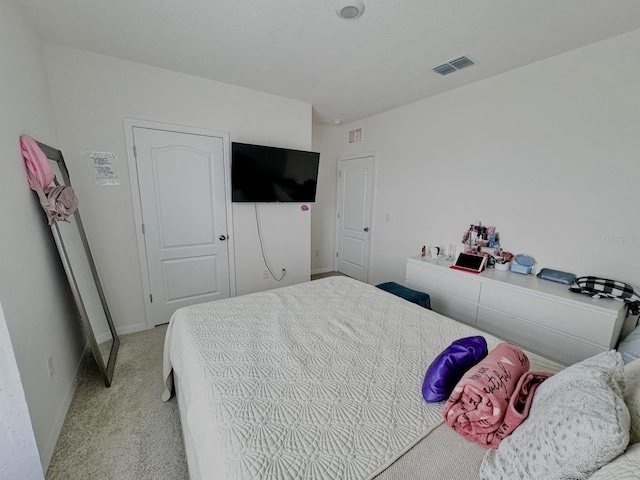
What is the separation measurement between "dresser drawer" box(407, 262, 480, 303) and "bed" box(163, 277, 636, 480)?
0.97m

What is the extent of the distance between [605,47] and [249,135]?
3094 millimetres

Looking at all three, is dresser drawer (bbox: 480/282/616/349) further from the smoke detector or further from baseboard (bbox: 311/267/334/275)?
baseboard (bbox: 311/267/334/275)

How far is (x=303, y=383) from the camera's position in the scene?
1122 millimetres

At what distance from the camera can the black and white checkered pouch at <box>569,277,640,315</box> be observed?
1857 millimetres

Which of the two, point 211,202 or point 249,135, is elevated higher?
point 249,135

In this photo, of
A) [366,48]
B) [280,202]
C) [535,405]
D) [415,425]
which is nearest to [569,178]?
[366,48]

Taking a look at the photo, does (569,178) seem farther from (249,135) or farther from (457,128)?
(249,135)

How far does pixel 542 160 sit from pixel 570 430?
240 cm

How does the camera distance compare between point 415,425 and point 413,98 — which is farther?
point 413,98

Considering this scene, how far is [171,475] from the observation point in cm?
133

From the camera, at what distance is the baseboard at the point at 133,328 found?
103 inches

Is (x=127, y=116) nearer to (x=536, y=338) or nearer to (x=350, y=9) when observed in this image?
(x=350, y=9)

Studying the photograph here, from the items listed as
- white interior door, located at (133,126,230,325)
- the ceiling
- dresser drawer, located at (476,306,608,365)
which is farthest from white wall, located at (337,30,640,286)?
white interior door, located at (133,126,230,325)

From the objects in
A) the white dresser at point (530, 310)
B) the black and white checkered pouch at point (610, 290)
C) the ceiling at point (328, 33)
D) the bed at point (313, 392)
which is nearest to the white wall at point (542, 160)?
the black and white checkered pouch at point (610, 290)
